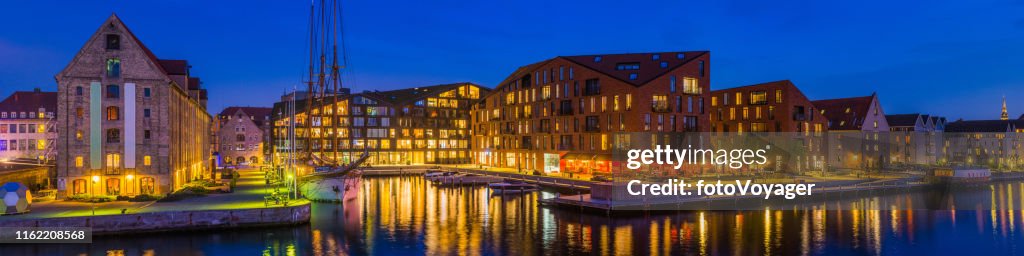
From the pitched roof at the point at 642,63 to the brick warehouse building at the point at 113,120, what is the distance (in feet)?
158

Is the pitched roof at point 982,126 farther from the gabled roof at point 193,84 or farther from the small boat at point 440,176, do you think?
the gabled roof at point 193,84

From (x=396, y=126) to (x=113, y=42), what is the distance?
243ft

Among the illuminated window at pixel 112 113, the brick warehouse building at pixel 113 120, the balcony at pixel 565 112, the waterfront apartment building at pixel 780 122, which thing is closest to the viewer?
the brick warehouse building at pixel 113 120

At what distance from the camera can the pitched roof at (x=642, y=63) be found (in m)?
80.8

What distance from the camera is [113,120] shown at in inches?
2099

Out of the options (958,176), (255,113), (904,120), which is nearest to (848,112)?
(904,120)

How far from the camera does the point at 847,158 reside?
111500 millimetres

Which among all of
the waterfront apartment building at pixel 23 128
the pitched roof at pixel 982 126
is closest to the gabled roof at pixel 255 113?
the waterfront apartment building at pixel 23 128

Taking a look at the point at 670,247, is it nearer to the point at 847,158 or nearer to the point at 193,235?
the point at 193,235

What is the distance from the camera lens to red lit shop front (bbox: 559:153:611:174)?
8106 centimetres

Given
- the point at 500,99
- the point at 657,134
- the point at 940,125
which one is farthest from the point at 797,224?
the point at 940,125

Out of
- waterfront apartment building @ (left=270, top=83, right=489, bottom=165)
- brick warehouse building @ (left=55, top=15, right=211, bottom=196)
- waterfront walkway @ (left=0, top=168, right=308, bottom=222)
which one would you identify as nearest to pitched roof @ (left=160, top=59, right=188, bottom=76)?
brick warehouse building @ (left=55, top=15, right=211, bottom=196)

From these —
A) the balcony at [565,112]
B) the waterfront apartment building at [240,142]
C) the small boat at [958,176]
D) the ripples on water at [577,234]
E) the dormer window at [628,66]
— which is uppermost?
Answer: the dormer window at [628,66]

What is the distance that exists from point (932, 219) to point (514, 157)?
196ft
